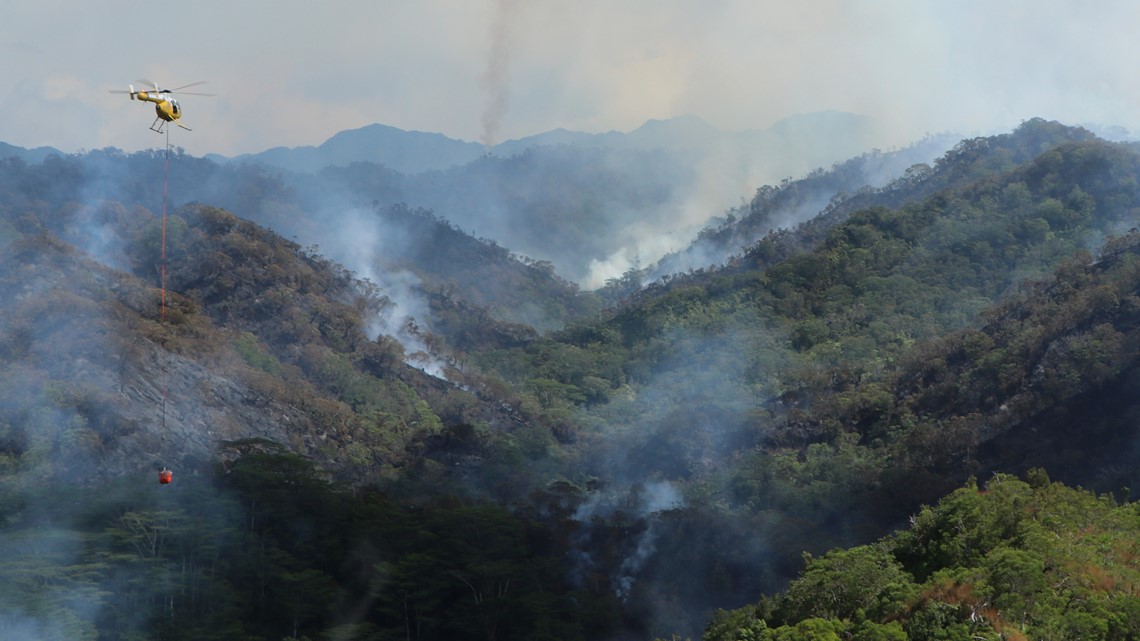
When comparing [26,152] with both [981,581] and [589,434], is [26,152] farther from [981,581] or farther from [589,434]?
[981,581]

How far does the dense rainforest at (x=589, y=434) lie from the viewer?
37406 millimetres

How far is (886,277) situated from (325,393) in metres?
32.8

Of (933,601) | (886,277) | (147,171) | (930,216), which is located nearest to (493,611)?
(933,601)

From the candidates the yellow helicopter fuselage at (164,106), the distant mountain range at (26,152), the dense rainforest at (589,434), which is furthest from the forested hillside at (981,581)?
the distant mountain range at (26,152)

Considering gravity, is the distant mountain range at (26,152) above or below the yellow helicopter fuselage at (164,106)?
above

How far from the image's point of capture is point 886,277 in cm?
7756

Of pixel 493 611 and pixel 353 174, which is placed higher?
pixel 353 174

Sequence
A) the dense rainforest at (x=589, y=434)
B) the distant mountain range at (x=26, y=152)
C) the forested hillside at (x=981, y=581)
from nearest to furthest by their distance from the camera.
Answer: the forested hillside at (x=981, y=581) → the dense rainforest at (x=589, y=434) → the distant mountain range at (x=26, y=152)

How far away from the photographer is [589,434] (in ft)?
221

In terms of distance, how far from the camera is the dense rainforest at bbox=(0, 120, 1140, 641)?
3741cm

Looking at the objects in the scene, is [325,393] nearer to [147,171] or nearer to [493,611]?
[493,611]

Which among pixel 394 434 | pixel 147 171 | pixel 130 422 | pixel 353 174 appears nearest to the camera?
pixel 130 422

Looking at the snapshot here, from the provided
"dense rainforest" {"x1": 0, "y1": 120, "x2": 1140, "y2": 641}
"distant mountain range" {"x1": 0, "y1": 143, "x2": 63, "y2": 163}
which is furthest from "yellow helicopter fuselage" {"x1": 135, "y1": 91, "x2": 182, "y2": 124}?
"distant mountain range" {"x1": 0, "y1": 143, "x2": 63, "y2": 163}

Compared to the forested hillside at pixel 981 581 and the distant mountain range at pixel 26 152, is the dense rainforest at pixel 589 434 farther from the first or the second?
the distant mountain range at pixel 26 152
